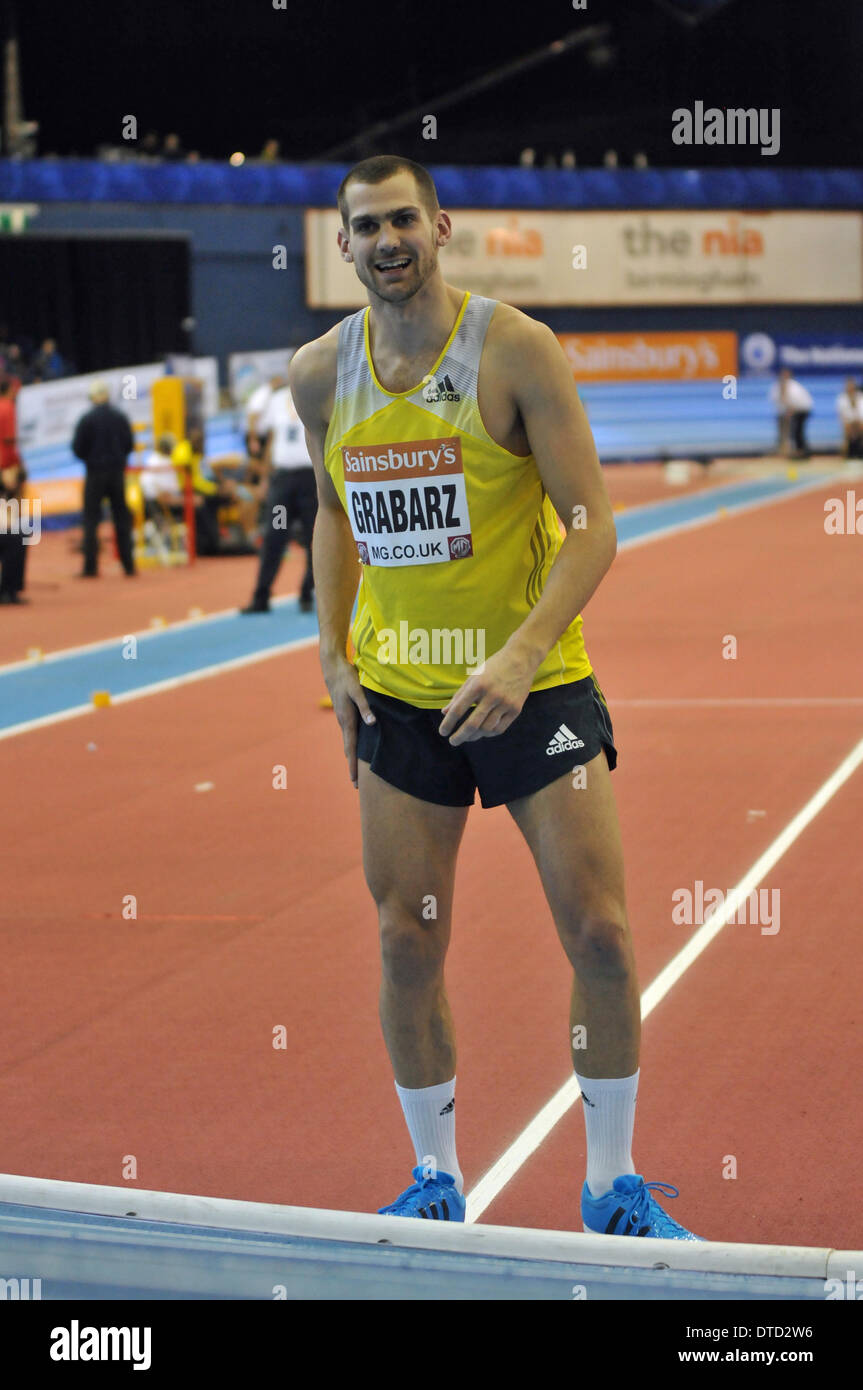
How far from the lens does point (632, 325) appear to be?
33719mm

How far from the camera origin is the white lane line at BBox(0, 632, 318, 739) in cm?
1017

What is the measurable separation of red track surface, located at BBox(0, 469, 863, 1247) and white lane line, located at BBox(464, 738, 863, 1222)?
0.04 meters

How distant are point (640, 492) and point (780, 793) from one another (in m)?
20.2

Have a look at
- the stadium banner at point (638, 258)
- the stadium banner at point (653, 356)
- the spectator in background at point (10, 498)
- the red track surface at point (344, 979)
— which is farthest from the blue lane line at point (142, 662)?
the stadium banner at point (653, 356)

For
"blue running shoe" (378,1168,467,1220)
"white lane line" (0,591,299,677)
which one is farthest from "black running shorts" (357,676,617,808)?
"white lane line" (0,591,299,677)

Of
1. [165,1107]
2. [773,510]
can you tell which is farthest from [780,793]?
[773,510]

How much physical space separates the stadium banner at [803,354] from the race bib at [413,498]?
32262 mm

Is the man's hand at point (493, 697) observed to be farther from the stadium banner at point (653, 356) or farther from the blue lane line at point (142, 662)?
the stadium banner at point (653, 356)

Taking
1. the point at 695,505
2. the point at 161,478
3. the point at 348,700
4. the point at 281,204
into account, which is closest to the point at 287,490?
the point at 161,478

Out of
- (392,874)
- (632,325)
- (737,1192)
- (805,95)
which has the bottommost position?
(737,1192)

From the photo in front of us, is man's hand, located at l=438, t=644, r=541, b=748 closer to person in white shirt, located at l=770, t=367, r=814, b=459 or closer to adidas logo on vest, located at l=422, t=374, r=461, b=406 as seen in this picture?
adidas logo on vest, located at l=422, t=374, r=461, b=406

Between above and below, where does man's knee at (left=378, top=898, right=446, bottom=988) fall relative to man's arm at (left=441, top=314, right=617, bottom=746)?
below

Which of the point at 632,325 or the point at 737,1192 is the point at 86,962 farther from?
the point at 632,325

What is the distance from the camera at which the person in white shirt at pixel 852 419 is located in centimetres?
3161
